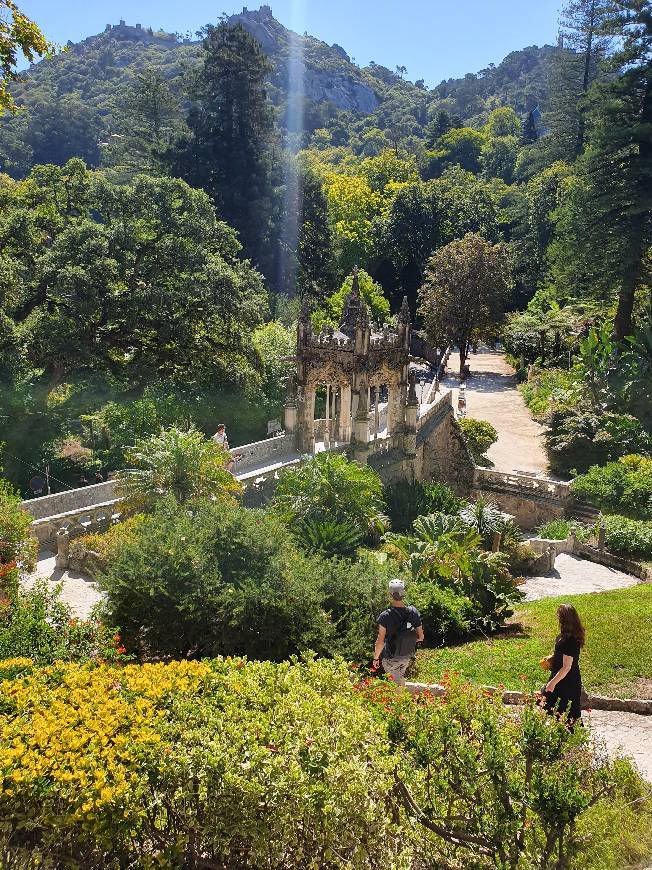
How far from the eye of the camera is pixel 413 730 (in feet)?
18.8

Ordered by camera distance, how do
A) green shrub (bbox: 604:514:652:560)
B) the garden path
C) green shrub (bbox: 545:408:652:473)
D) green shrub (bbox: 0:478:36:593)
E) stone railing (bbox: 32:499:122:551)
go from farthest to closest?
green shrub (bbox: 545:408:652:473) < green shrub (bbox: 604:514:652:560) < stone railing (bbox: 32:499:122:551) < the garden path < green shrub (bbox: 0:478:36:593)

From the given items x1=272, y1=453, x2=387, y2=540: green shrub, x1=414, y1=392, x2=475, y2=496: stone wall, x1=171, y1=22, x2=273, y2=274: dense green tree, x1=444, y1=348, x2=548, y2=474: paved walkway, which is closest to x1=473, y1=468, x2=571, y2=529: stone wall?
x1=414, y1=392, x2=475, y2=496: stone wall

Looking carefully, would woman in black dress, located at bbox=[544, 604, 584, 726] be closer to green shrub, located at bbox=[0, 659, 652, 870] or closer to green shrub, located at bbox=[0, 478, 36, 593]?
green shrub, located at bbox=[0, 659, 652, 870]

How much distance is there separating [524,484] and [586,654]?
57.7 ft

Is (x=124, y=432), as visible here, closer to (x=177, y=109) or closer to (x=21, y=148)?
(x=177, y=109)

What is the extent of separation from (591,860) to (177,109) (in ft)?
192

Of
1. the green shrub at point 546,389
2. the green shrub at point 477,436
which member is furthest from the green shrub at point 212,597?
the green shrub at point 546,389

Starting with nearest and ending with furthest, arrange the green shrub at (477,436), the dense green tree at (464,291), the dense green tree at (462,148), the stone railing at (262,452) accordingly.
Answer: the stone railing at (262,452) < the green shrub at (477,436) < the dense green tree at (464,291) < the dense green tree at (462,148)

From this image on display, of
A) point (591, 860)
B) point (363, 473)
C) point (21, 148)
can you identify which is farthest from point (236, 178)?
point (21, 148)

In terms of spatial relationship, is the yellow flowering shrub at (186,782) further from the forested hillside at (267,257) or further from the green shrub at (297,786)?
the forested hillside at (267,257)

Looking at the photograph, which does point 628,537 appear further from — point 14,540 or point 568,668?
point 14,540

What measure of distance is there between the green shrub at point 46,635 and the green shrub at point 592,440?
948 inches

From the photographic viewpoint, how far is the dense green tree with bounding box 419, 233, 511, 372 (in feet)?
141

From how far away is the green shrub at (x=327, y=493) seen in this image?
15695 millimetres
